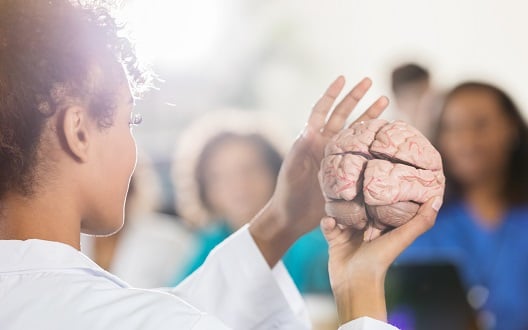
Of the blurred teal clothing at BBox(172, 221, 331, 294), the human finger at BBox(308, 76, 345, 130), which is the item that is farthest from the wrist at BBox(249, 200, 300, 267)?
the blurred teal clothing at BBox(172, 221, 331, 294)

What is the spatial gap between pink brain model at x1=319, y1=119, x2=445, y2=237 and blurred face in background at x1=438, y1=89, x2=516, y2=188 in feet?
4.25

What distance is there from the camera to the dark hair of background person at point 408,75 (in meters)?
3.21

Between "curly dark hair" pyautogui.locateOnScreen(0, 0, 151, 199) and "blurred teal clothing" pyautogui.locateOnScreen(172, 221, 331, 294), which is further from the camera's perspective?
"blurred teal clothing" pyautogui.locateOnScreen(172, 221, 331, 294)

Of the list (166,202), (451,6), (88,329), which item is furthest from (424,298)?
(451,6)

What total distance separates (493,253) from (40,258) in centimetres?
160

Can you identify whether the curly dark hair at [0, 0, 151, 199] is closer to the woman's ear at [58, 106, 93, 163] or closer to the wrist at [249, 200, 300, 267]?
the woman's ear at [58, 106, 93, 163]

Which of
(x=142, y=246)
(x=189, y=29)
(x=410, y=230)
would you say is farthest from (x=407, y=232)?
(x=189, y=29)

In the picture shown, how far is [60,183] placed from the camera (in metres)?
0.96

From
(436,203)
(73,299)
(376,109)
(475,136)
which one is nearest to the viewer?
(73,299)

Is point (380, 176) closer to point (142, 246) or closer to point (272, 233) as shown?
point (272, 233)

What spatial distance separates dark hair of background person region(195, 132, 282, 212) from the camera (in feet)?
8.00

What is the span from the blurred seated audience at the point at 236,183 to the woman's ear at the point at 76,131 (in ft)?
4.79

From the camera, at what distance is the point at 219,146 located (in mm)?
2504

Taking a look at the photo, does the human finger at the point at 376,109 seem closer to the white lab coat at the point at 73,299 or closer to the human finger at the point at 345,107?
the human finger at the point at 345,107
